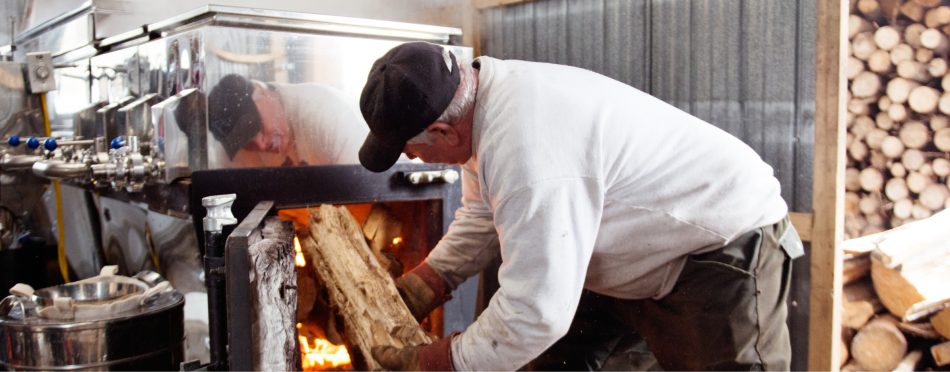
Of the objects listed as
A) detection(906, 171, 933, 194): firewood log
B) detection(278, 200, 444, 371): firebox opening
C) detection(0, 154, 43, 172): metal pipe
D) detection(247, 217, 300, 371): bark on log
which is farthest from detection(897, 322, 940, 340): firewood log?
detection(0, 154, 43, 172): metal pipe

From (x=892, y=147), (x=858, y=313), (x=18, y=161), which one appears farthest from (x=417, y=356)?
(x=892, y=147)

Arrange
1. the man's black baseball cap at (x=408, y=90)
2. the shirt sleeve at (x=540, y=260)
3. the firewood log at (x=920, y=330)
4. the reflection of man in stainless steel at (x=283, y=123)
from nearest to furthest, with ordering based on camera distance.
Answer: the shirt sleeve at (x=540, y=260), the man's black baseball cap at (x=408, y=90), the reflection of man in stainless steel at (x=283, y=123), the firewood log at (x=920, y=330)

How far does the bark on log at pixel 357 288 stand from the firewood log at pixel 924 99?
248 centimetres

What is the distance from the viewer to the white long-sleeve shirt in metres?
1.84

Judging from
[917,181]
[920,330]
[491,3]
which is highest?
[491,3]

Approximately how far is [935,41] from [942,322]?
1232 mm

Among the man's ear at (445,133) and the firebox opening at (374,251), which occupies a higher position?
the man's ear at (445,133)

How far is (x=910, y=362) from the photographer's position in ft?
10.2

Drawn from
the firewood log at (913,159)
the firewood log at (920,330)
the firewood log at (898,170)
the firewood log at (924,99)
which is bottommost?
the firewood log at (920,330)

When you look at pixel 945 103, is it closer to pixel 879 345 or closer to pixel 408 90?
pixel 879 345

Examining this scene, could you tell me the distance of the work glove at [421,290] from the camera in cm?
268

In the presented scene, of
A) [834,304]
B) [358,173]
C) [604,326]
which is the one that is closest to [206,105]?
[358,173]

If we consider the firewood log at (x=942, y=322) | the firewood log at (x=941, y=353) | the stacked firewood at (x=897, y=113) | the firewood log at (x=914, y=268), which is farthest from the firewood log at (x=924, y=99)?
the firewood log at (x=941, y=353)

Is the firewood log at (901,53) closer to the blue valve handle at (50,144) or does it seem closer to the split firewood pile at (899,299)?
the split firewood pile at (899,299)
